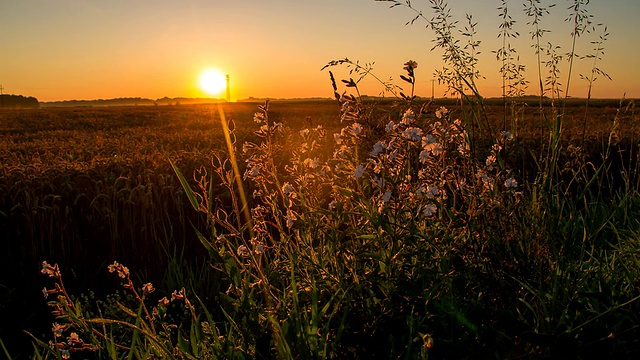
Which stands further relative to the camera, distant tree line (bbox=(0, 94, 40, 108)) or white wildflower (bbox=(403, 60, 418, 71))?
distant tree line (bbox=(0, 94, 40, 108))

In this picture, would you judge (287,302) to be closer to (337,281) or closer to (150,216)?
(337,281)

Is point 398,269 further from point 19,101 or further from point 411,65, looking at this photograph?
point 19,101

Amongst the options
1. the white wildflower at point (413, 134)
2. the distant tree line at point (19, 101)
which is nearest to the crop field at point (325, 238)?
the white wildflower at point (413, 134)

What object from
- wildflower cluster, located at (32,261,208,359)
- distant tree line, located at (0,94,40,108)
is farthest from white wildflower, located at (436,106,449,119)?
distant tree line, located at (0,94,40,108)

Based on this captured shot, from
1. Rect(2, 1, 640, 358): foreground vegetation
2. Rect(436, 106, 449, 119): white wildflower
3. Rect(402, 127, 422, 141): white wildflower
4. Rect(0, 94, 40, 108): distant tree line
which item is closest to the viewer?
Rect(402, 127, 422, 141): white wildflower

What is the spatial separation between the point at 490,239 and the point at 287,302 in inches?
41.4

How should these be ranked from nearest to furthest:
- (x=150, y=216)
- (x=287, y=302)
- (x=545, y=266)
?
(x=287, y=302) < (x=545, y=266) < (x=150, y=216)

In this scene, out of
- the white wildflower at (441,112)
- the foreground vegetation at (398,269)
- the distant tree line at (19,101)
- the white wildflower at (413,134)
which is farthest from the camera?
the distant tree line at (19,101)

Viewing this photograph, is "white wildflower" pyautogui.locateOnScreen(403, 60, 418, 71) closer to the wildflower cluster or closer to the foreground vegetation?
the foreground vegetation

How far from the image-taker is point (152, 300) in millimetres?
4848

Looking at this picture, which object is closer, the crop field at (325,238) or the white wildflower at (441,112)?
the crop field at (325,238)

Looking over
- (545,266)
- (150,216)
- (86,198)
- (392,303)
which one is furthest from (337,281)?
(86,198)

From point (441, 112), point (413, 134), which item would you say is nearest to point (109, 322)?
point (413, 134)

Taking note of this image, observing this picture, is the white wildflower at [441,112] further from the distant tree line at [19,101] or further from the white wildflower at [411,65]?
the distant tree line at [19,101]
